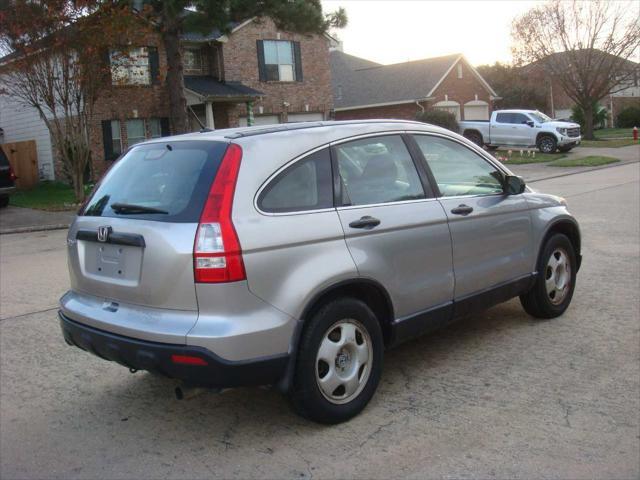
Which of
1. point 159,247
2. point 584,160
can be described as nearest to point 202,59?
point 584,160

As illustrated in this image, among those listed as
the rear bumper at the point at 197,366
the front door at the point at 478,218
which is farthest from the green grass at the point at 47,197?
the rear bumper at the point at 197,366

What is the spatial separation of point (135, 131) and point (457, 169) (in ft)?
75.5

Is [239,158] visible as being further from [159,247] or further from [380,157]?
[380,157]

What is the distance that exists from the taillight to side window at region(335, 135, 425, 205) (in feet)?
2.88

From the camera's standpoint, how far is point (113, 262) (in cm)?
388

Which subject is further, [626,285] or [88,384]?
[626,285]

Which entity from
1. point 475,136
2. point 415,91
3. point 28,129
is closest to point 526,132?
point 475,136

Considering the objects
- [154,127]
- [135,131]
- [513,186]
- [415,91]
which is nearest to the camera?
[513,186]

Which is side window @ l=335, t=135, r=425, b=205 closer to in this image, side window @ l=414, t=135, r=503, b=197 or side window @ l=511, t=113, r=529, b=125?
side window @ l=414, t=135, r=503, b=197

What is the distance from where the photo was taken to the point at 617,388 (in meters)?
4.33

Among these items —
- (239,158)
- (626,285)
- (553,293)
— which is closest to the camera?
(239,158)

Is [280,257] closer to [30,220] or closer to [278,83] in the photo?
[30,220]

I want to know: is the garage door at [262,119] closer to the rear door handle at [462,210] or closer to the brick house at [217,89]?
the brick house at [217,89]

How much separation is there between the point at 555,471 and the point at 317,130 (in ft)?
7.64
